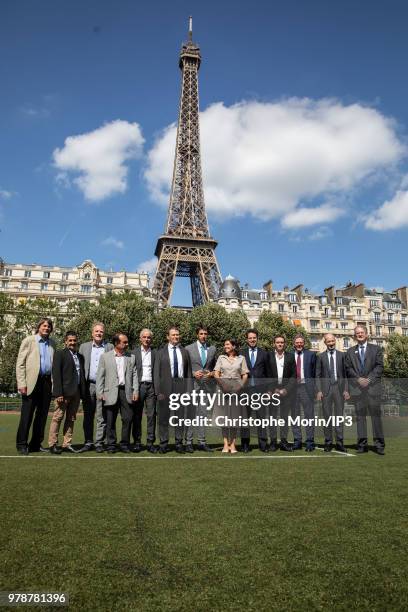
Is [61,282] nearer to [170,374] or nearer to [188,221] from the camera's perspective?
[188,221]

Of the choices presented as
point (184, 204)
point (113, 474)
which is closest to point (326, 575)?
point (113, 474)

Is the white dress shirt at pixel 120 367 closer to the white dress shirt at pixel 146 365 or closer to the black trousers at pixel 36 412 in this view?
the white dress shirt at pixel 146 365

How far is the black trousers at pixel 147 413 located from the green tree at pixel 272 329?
117ft

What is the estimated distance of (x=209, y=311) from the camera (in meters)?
45.6

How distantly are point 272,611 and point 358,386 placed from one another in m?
7.11

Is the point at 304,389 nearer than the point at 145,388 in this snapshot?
No

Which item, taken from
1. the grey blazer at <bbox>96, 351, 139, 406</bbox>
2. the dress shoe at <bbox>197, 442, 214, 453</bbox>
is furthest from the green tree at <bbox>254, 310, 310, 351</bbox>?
the grey blazer at <bbox>96, 351, 139, 406</bbox>

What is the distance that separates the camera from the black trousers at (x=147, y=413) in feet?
28.3

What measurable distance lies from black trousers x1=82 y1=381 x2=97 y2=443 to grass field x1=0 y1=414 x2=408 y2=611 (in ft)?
8.25

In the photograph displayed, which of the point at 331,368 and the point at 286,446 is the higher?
the point at 331,368

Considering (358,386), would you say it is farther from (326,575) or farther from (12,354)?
(12,354)

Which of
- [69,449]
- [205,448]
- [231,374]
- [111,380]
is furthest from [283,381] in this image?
[69,449]

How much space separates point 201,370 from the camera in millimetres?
9203

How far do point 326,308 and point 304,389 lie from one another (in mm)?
61442
